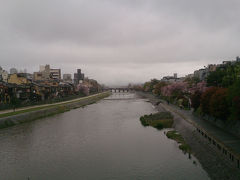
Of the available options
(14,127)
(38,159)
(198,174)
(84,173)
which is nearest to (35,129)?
(14,127)

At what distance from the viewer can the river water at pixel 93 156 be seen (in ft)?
61.2

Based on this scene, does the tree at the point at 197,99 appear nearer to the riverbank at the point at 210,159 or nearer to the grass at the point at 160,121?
the grass at the point at 160,121

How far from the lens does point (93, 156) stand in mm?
22859

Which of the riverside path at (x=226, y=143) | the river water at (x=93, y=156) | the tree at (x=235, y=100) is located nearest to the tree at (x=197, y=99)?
the river water at (x=93, y=156)

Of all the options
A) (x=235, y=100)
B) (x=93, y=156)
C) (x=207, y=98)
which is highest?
(x=235, y=100)

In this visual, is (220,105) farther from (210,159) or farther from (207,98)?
(210,159)

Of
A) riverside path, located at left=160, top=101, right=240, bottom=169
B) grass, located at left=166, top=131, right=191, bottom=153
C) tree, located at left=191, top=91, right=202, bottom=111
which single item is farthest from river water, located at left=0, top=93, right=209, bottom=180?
tree, located at left=191, top=91, right=202, bottom=111

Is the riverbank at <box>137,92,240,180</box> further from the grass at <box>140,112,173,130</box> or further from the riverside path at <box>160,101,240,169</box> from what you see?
the grass at <box>140,112,173,130</box>

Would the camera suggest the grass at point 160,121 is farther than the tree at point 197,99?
No

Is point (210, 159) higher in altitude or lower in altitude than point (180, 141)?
higher

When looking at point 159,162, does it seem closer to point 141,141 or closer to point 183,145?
point 183,145

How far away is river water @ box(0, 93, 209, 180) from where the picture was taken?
1864cm

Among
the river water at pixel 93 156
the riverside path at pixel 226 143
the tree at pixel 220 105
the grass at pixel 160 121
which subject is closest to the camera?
the riverside path at pixel 226 143

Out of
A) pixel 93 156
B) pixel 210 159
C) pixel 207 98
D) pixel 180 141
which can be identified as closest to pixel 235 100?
pixel 210 159
